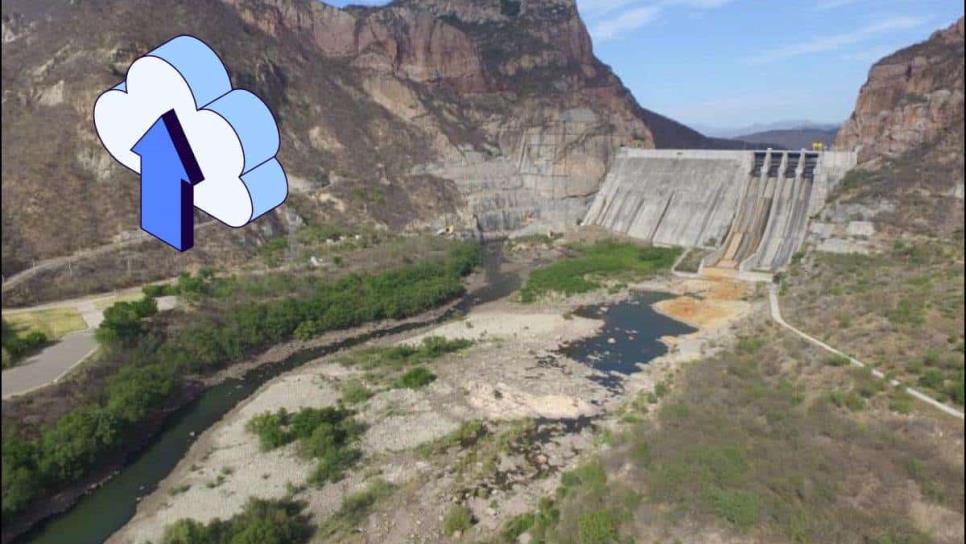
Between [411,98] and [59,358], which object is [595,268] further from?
[59,358]

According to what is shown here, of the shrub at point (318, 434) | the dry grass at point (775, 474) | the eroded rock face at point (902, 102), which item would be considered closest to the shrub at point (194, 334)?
the shrub at point (318, 434)

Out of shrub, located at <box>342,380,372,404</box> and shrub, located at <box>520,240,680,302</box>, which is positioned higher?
shrub, located at <box>520,240,680,302</box>

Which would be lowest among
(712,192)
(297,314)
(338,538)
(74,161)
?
(338,538)

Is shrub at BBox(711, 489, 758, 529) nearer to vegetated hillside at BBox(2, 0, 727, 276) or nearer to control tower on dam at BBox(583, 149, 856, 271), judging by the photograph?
control tower on dam at BBox(583, 149, 856, 271)

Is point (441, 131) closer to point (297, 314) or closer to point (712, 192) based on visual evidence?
point (712, 192)

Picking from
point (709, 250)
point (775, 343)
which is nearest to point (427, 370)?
point (775, 343)

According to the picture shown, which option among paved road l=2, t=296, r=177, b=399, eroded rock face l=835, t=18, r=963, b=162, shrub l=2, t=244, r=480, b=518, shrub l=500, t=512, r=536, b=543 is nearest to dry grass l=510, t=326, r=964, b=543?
shrub l=500, t=512, r=536, b=543
